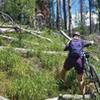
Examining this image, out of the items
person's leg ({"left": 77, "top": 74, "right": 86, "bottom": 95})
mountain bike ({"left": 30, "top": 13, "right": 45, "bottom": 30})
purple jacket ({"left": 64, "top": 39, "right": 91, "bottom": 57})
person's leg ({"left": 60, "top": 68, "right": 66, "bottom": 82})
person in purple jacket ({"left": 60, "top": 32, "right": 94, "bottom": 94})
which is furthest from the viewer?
mountain bike ({"left": 30, "top": 13, "right": 45, "bottom": 30})

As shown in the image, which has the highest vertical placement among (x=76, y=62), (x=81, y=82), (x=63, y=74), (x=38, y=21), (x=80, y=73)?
(x=38, y=21)

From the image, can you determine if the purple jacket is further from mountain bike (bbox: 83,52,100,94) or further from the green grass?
the green grass

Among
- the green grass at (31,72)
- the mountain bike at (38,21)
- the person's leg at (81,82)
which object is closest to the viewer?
the green grass at (31,72)

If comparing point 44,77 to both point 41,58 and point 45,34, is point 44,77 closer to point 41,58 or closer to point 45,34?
point 41,58

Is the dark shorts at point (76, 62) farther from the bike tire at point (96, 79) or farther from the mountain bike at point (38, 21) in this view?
the mountain bike at point (38, 21)

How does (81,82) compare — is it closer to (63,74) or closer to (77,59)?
(77,59)

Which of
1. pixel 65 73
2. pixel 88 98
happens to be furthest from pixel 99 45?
pixel 88 98

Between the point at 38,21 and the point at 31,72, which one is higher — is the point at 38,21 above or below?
above

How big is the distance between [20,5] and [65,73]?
11739 mm

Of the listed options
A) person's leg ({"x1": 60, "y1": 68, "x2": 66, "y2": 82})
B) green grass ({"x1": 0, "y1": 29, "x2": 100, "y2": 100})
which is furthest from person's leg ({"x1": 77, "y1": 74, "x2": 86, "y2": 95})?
person's leg ({"x1": 60, "y1": 68, "x2": 66, "y2": 82})

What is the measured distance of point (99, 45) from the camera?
1670 centimetres

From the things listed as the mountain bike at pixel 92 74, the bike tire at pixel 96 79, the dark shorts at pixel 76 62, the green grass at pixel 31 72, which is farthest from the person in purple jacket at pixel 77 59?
the green grass at pixel 31 72

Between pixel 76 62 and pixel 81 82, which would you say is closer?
pixel 81 82

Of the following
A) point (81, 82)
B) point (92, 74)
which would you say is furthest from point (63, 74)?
point (92, 74)
